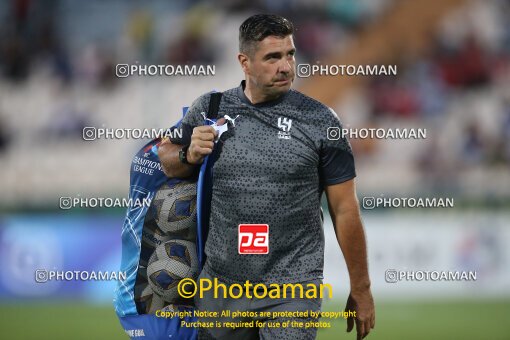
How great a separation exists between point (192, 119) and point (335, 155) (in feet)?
2.43

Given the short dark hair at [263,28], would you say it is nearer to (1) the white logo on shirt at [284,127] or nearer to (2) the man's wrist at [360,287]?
(1) the white logo on shirt at [284,127]

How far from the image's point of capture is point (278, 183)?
4.21 m

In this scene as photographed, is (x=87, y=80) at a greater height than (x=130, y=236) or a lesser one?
greater

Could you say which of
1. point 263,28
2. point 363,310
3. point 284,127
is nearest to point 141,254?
point 284,127

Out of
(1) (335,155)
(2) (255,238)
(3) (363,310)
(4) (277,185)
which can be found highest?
(1) (335,155)

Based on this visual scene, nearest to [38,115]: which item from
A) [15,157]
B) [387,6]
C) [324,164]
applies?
[15,157]

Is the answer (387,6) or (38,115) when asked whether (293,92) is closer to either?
(38,115)

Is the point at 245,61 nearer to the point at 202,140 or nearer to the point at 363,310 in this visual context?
the point at 202,140

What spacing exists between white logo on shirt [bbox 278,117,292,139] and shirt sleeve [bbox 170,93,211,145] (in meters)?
0.38

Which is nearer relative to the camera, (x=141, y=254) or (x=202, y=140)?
(x=202, y=140)

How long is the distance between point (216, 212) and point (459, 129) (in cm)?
924

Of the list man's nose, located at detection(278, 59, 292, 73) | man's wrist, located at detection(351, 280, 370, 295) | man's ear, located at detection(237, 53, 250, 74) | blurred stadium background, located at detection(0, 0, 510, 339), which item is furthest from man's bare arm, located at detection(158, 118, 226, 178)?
blurred stadium background, located at detection(0, 0, 510, 339)

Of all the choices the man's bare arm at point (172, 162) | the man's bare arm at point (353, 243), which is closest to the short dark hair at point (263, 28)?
the man's bare arm at point (172, 162)

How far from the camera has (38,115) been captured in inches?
525
